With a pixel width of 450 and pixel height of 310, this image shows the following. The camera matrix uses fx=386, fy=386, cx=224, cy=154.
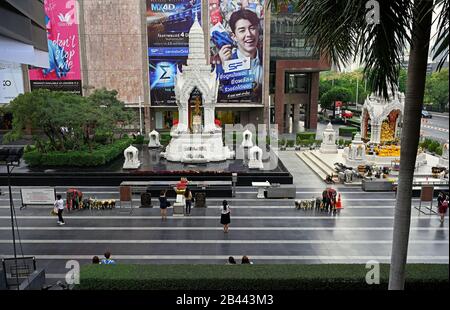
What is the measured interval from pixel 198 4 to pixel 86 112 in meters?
22.7

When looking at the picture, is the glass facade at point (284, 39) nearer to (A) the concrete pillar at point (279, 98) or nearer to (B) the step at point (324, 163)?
(A) the concrete pillar at point (279, 98)

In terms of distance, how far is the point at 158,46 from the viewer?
43.8 meters

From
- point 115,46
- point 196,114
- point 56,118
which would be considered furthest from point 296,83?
point 56,118

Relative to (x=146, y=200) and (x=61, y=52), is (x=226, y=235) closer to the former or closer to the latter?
(x=146, y=200)

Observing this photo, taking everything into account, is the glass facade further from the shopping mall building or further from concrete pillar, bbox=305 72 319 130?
concrete pillar, bbox=305 72 319 130

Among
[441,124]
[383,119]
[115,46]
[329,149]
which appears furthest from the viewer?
[115,46]

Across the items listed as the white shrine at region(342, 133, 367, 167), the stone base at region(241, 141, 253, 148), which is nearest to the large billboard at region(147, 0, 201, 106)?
the stone base at region(241, 141, 253, 148)

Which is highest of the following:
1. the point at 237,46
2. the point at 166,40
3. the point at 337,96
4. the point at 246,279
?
the point at 166,40

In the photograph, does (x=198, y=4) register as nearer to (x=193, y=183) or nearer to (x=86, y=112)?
(x=86, y=112)

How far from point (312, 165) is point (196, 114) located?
948 centimetres

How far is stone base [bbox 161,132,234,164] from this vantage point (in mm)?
27038

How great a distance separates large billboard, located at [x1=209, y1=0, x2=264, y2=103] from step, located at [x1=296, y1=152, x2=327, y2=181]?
13.8 m

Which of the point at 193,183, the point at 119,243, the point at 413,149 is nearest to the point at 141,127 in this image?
the point at 193,183

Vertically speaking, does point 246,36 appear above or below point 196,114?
above
